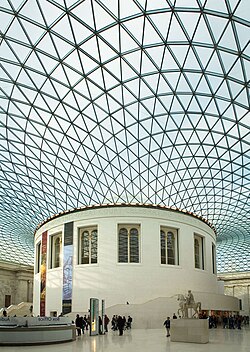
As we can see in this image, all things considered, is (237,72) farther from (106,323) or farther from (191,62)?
(106,323)

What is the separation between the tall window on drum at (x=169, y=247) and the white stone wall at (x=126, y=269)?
0.69 meters

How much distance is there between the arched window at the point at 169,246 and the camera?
47188 mm

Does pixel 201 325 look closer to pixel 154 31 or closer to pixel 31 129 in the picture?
pixel 154 31

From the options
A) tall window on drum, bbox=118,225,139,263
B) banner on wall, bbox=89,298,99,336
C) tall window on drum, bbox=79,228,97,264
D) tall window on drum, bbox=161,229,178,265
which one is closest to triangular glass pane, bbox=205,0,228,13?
banner on wall, bbox=89,298,99,336

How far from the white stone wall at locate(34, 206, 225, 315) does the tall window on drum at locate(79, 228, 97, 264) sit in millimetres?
813

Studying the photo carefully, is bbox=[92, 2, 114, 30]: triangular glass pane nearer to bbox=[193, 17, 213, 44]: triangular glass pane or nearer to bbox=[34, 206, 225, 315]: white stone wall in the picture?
bbox=[193, 17, 213, 44]: triangular glass pane

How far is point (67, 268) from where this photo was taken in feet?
152

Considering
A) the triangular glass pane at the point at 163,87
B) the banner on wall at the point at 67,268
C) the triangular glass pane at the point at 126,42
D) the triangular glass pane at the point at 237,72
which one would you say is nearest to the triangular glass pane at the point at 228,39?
the triangular glass pane at the point at 237,72

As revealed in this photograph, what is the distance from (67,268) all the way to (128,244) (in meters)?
7.60

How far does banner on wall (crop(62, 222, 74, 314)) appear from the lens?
45.4m

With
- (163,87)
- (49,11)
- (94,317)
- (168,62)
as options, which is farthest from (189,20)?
(94,317)

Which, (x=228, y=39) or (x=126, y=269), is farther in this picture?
(x=126, y=269)

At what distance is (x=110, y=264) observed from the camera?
44.7 metres

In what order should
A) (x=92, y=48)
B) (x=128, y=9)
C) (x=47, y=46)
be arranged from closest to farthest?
(x=128, y=9), (x=47, y=46), (x=92, y=48)
